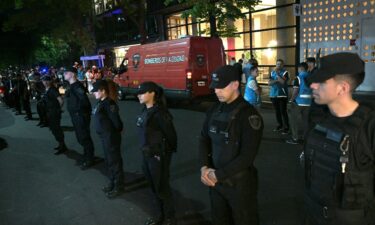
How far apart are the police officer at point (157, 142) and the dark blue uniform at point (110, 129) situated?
3.38 ft

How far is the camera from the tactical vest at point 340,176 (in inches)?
73.7

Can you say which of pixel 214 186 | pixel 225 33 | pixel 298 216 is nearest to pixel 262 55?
pixel 225 33

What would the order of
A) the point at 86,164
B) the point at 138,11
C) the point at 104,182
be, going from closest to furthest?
the point at 104,182
the point at 86,164
the point at 138,11

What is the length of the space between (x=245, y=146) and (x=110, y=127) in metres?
2.78

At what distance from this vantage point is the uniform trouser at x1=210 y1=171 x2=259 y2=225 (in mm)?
2693

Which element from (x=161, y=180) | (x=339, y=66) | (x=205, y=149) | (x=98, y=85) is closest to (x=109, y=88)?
(x=98, y=85)

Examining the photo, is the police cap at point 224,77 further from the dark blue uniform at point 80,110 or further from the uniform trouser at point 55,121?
the uniform trouser at point 55,121

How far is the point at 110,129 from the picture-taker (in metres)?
4.86

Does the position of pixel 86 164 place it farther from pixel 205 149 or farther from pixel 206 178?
pixel 206 178

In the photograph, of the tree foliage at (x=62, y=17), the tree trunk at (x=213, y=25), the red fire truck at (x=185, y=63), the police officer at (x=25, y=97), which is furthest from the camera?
the tree foliage at (x=62, y=17)

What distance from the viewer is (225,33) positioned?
13.6 meters

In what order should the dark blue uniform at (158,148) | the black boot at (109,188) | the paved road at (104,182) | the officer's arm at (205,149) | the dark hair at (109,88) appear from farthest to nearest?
the black boot at (109,188)
the dark hair at (109,88)
the paved road at (104,182)
the dark blue uniform at (158,148)
the officer's arm at (205,149)

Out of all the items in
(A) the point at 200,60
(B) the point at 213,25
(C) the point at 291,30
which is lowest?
(A) the point at 200,60

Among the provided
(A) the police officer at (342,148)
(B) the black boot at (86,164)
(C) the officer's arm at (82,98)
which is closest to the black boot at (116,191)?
(B) the black boot at (86,164)
